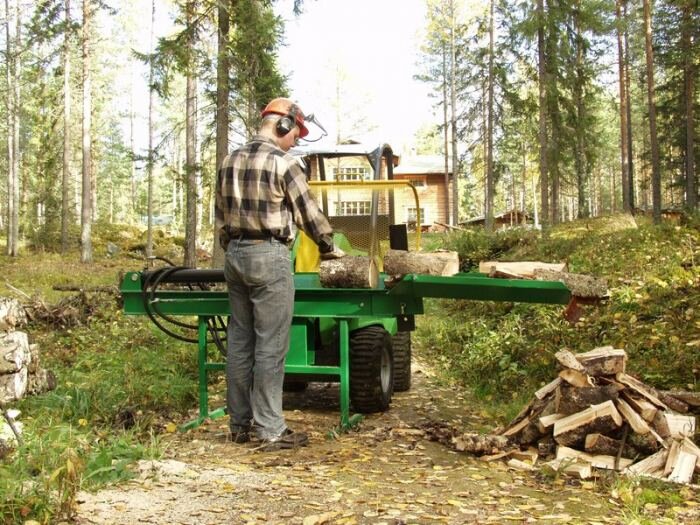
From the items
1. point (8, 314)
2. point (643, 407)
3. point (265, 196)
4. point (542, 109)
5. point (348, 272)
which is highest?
point (542, 109)

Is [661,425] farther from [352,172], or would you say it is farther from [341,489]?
[352,172]

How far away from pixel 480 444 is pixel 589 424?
28.6 inches

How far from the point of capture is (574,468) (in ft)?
13.1

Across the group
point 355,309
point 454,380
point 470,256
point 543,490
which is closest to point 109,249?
point 470,256

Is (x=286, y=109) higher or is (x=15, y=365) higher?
(x=286, y=109)

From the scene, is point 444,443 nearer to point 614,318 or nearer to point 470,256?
point 614,318

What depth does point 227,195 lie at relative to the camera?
4.56 m

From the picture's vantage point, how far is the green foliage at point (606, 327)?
6488mm

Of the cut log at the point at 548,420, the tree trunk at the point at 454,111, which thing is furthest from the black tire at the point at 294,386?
the tree trunk at the point at 454,111

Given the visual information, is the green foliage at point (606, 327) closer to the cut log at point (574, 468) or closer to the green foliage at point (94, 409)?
the cut log at point (574, 468)

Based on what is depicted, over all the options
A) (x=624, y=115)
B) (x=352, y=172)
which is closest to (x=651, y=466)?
(x=352, y=172)

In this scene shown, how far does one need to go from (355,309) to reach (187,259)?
40.1 feet

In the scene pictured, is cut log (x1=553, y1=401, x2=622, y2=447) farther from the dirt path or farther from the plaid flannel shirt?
the plaid flannel shirt

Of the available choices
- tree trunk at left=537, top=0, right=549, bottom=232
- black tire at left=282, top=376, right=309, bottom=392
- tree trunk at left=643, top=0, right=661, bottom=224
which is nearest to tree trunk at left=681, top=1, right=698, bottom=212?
tree trunk at left=643, top=0, right=661, bottom=224
